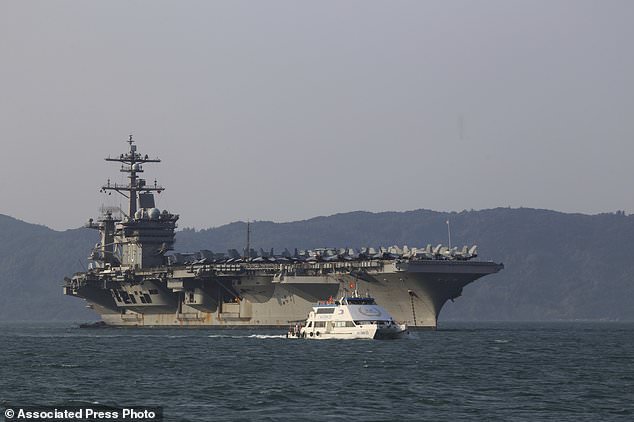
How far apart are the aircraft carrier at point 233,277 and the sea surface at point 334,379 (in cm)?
995

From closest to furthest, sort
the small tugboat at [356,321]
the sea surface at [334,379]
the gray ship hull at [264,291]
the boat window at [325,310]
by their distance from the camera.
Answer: the sea surface at [334,379], the small tugboat at [356,321], the boat window at [325,310], the gray ship hull at [264,291]

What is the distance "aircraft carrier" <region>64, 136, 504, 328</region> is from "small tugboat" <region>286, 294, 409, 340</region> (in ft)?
30.6

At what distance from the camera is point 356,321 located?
221ft

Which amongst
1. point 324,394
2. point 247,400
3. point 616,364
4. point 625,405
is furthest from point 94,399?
point 616,364

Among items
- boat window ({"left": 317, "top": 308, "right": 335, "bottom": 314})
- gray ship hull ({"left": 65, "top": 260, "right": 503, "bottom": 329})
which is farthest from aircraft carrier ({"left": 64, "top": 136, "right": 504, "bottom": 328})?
boat window ({"left": 317, "top": 308, "right": 335, "bottom": 314})

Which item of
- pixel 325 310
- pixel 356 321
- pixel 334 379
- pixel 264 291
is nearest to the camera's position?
pixel 334 379

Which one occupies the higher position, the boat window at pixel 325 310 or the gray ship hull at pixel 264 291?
the gray ship hull at pixel 264 291

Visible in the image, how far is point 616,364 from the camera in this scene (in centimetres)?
5544

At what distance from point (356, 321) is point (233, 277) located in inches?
958

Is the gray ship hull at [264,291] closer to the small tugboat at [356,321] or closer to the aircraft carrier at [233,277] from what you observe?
the aircraft carrier at [233,277]

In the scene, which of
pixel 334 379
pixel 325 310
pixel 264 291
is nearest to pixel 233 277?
pixel 264 291

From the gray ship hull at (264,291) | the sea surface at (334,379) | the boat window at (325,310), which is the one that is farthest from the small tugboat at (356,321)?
the gray ship hull at (264,291)

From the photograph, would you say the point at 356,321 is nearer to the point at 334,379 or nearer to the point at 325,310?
the point at 325,310

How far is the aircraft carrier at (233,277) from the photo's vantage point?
8081cm
